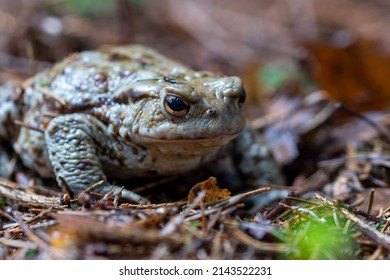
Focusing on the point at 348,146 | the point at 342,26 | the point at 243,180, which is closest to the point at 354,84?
the point at 348,146

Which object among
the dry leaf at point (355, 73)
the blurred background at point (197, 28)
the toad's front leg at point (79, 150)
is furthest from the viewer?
the blurred background at point (197, 28)

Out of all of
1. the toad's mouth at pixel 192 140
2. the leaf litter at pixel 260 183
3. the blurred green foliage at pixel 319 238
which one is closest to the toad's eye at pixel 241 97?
the toad's mouth at pixel 192 140

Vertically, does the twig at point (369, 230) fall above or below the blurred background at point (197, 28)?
below

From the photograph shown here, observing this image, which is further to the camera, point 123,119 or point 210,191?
point 123,119

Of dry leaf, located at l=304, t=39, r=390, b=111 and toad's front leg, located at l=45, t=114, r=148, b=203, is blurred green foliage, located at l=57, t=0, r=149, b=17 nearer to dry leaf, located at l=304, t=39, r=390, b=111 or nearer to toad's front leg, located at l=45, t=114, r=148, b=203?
dry leaf, located at l=304, t=39, r=390, b=111

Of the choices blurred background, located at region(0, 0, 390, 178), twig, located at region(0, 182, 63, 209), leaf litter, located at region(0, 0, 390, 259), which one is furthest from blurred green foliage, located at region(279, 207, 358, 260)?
twig, located at region(0, 182, 63, 209)

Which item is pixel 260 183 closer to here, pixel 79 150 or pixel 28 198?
pixel 79 150

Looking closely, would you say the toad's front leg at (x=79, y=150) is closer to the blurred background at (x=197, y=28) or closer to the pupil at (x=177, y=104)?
the pupil at (x=177, y=104)

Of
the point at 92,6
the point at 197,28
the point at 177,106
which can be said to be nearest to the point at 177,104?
the point at 177,106
